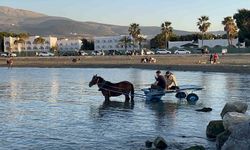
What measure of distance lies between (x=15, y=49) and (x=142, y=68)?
12550cm

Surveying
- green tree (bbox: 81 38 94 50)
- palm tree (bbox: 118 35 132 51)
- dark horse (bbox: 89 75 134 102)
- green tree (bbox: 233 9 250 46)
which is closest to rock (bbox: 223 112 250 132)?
dark horse (bbox: 89 75 134 102)

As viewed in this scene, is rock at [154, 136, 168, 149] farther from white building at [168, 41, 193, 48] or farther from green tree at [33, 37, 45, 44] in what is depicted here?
green tree at [33, 37, 45, 44]

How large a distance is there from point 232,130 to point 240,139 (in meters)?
0.97

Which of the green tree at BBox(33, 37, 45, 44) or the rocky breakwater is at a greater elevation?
the green tree at BBox(33, 37, 45, 44)

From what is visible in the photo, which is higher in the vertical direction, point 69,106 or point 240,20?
point 240,20

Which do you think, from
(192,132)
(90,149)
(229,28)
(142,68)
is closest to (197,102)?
(192,132)

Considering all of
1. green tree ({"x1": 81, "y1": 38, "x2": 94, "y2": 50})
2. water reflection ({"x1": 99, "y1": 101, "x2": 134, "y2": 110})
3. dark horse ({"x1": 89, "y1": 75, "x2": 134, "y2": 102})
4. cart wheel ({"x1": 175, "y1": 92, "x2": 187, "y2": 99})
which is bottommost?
water reflection ({"x1": 99, "y1": 101, "x2": 134, "y2": 110})

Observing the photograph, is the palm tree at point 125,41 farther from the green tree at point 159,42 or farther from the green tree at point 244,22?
the green tree at point 244,22

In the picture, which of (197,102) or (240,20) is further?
(240,20)

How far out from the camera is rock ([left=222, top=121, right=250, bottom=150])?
11.1 meters

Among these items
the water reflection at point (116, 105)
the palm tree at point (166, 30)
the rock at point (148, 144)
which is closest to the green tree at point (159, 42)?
the palm tree at point (166, 30)

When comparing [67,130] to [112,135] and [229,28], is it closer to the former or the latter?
[112,135]

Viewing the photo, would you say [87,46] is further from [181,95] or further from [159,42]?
[181,95]

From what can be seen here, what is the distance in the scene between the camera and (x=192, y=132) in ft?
54.9
